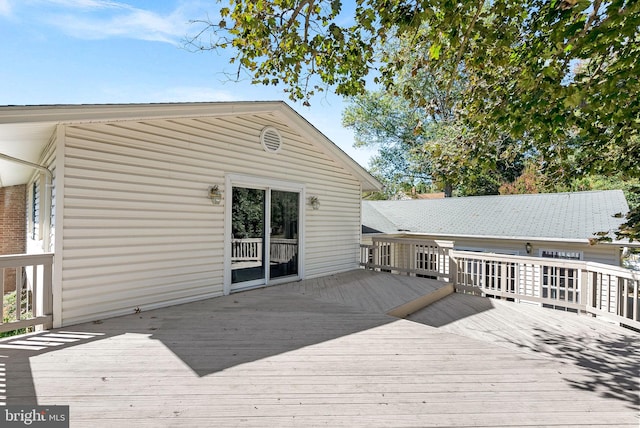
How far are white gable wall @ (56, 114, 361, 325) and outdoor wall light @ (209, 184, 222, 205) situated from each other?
0.10 m

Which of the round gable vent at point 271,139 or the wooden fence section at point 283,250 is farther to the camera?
the wooden fence section at point 283,250

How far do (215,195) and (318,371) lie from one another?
3.41 meters

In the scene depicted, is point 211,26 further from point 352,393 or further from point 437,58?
point 352,393

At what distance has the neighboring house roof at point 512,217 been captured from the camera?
8.64 m

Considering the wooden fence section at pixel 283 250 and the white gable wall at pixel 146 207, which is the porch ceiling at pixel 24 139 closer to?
the white gable wall at pixel 146 207

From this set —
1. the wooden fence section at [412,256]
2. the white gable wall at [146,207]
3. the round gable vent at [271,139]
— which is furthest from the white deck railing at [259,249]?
the wooden fence section at [412,256]

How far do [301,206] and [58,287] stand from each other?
4.22 meters

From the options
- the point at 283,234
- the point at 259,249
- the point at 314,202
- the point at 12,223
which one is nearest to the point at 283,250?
the point at 283,234

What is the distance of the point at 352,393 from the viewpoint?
2365 mm

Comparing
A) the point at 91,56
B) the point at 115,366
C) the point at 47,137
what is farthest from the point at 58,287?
the point at 91,56

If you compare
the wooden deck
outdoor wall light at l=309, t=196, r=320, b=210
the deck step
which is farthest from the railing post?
outdoor wall light at l=309, t=196, r=320, b=210

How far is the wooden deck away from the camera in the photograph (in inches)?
82.7

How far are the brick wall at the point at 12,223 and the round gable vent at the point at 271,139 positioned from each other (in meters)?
8.13

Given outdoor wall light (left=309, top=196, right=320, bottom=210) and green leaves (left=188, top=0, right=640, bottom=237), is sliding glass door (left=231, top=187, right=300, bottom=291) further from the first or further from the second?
green leaves (left=188, top=0, right=640, bottom=237)
